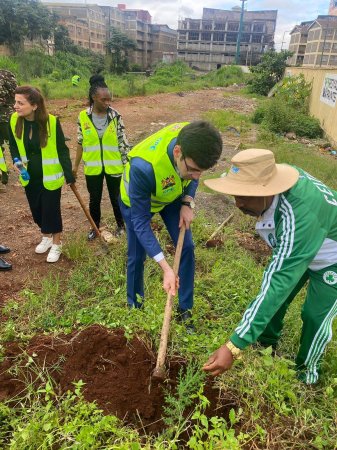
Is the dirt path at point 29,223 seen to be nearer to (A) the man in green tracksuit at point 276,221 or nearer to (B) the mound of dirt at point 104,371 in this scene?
(B) the mound of dirt at point 104,371

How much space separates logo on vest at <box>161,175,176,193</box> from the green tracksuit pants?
931 mm

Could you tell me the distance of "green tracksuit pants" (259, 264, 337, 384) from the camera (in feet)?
6.62

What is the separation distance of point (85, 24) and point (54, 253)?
38.3 m

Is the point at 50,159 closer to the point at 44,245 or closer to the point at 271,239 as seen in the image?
the point at 44,245

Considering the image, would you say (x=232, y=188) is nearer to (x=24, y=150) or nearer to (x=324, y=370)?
(x=324, y=370)

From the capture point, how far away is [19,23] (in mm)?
22828

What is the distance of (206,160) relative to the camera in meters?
1.88

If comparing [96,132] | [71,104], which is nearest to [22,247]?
[96,132]

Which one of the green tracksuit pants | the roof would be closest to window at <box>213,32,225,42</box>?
the roof

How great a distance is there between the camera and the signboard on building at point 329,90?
10.4 m

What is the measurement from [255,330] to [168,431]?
66cm

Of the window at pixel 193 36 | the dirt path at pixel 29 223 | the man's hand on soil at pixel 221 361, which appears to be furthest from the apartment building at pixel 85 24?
the man's hand on soil at pixel 221 361

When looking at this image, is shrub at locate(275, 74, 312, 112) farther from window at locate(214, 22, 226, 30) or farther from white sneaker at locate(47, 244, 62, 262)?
window at locate(214, 22, 226, 30)

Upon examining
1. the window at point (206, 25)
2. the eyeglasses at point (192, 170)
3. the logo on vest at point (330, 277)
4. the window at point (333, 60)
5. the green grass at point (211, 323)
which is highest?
the window at point (206, 25)
